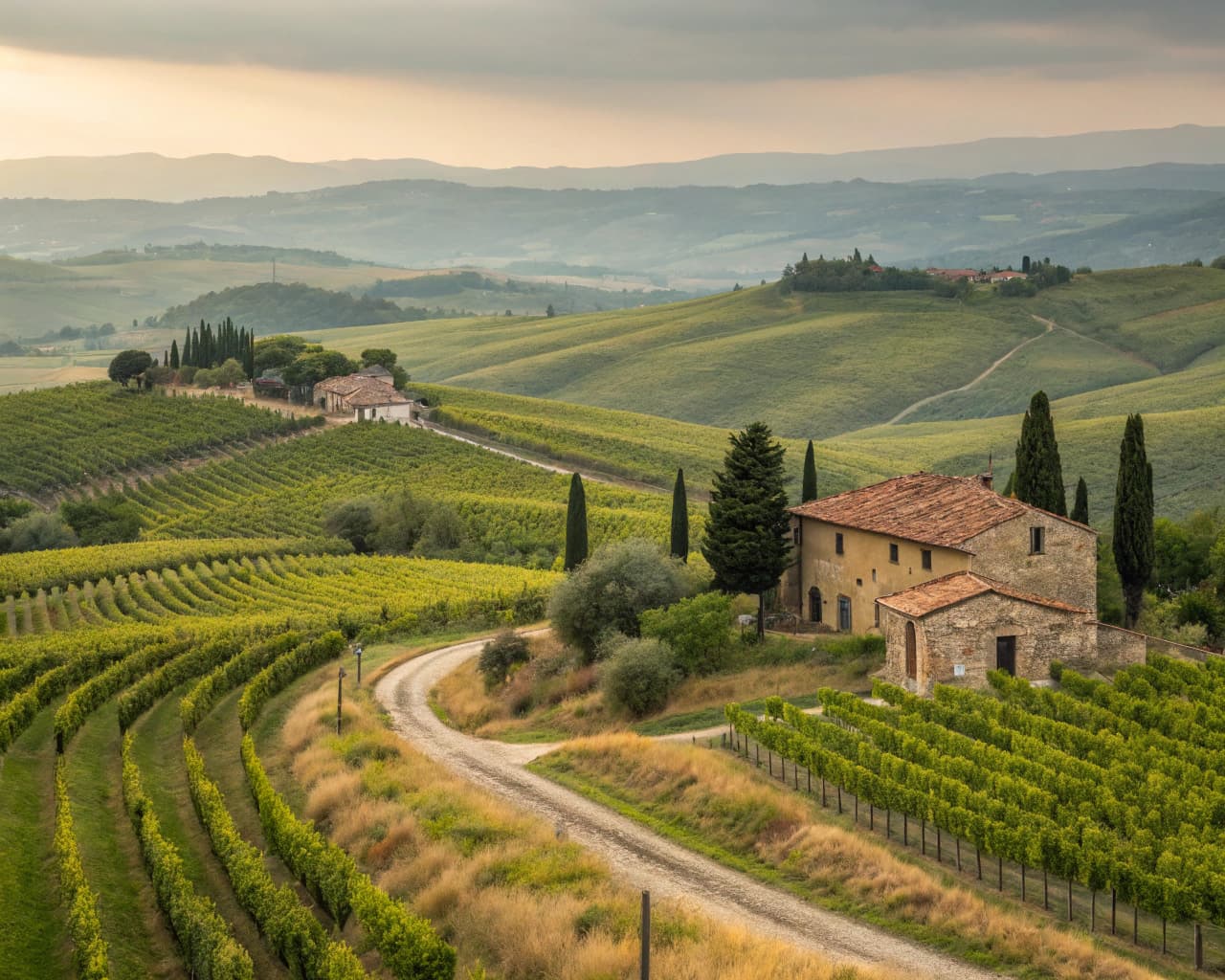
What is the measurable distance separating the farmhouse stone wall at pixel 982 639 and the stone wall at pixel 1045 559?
2.58m

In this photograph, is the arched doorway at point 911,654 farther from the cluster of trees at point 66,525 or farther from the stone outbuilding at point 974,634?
the cluster of trees at point 66,525

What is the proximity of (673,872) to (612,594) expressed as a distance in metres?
21.4

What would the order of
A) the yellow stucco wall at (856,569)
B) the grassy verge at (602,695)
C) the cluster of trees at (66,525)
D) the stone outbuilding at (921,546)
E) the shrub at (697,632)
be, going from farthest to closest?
the cluster of trees at (66,525) → the shrub at (697,632) → the yellow stucco wall at (856,569) → the stone outbuilding at (921,546) → the grassy verge at (602,695)

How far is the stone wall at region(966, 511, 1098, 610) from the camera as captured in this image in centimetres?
4344

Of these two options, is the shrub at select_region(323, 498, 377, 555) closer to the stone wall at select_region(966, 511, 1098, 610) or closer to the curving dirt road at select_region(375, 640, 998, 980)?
the curving dirt road at select_region(375, 640, 998, 980)

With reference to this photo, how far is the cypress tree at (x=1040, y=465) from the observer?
52062 millimetres

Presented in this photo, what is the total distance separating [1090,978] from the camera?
74.9 feet

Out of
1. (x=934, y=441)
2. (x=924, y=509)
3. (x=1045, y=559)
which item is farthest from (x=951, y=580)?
(x=934, y=441)

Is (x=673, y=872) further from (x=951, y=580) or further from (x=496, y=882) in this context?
(x=951, y=580)

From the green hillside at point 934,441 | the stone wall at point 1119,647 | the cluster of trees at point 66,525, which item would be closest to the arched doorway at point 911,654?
the stone wall at point 1119,647

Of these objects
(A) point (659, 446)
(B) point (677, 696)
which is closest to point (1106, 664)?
(B) point (677, 696)

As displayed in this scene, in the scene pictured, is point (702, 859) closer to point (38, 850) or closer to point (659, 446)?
point (38, 850)

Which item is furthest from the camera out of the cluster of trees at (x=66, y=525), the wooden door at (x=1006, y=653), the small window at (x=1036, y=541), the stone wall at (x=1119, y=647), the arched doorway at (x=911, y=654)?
the cluster of trees at (x=66, y=525)

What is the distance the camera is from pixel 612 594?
4944 cm
